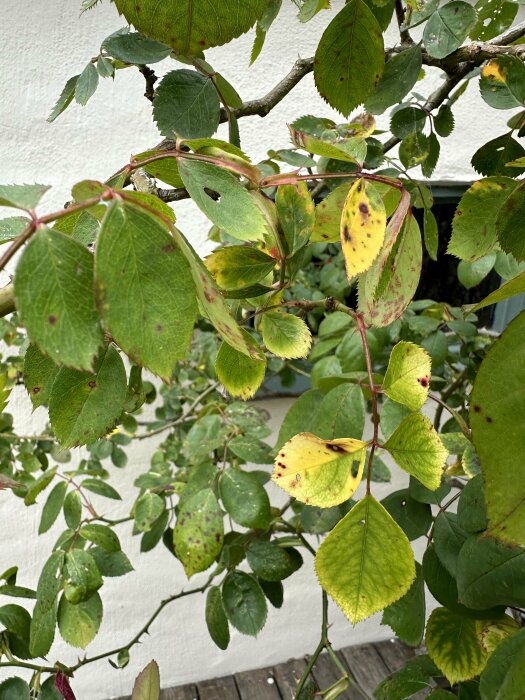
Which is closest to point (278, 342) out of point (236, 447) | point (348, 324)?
point (236, 447)

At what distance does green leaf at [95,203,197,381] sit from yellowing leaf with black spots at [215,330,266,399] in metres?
0.13

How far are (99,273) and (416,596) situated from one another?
1.29 feet

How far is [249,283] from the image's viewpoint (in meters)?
0.32

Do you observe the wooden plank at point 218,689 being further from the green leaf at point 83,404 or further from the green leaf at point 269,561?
the green leaf at point 83,404

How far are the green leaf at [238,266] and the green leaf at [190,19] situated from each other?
4.2 inches

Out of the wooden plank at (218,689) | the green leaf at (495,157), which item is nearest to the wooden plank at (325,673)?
the wooden plank at (218,689)

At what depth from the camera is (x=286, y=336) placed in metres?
0.35

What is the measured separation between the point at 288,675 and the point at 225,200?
138 cm

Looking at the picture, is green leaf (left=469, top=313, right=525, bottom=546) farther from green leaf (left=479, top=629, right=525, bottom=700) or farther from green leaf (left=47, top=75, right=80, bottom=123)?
green leaf (left=47, top=75, right=80, bottom=123)

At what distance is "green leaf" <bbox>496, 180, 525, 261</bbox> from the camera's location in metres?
0.32

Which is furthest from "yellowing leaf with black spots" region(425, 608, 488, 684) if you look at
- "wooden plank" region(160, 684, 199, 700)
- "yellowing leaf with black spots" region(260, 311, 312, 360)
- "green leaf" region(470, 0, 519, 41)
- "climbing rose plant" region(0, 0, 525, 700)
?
"wooden plank" region(160, 684, 199, 700)

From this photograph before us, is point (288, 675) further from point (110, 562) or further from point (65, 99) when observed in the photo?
point (65, 99)

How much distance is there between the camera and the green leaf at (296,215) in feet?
1.03

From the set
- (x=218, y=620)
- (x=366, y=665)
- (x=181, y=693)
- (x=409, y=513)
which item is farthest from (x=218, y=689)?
(x=409, y=513)
